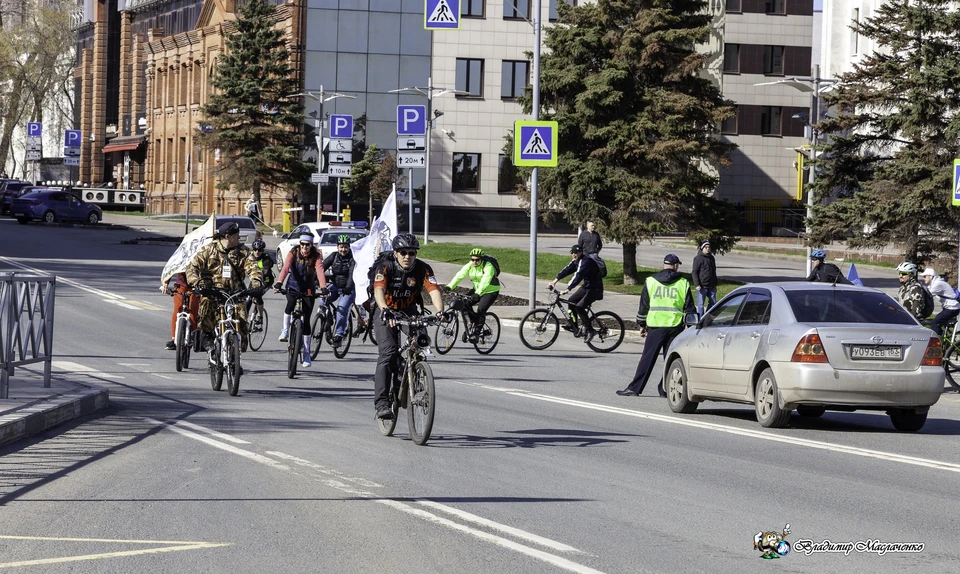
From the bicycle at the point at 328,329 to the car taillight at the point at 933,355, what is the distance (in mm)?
8998

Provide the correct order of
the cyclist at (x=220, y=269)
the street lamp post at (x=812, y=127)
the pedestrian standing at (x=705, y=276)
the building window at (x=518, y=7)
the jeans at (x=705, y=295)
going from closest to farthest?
the cyclist at (x=220, y=269)
the pedestrian standing at (x=705, y=276)
the jeans at (x=705, y=295)
the street lamp post at (x=812, y=127)
the building window at (x=518, y=7)

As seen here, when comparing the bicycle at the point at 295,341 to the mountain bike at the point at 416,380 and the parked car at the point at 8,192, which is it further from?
the parked car at the point at 8,192

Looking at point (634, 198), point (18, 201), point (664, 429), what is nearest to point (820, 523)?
point (664, 429)

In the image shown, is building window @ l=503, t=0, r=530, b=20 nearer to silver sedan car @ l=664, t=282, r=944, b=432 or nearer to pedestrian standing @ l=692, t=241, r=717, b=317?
pedestrian standing @ l=692, t=241, r=717, b=317

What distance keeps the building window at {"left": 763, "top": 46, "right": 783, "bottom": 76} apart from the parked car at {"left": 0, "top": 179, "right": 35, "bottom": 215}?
40422 mm

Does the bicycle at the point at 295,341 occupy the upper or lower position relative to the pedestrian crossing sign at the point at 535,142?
lower

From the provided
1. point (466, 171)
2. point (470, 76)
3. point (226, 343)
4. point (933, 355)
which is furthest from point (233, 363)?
point (470, 76)

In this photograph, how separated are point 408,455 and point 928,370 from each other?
16.8ft

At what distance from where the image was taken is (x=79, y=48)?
10588 centimetres

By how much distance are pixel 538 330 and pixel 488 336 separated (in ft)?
5.76

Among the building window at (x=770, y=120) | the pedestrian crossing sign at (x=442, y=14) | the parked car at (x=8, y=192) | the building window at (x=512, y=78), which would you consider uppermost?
the building window at (x=512, y=78)

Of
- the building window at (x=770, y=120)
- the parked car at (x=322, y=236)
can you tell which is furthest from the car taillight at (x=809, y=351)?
the building window at (x=770, y=120)

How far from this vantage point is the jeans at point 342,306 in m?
19.8

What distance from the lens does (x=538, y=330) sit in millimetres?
22922
